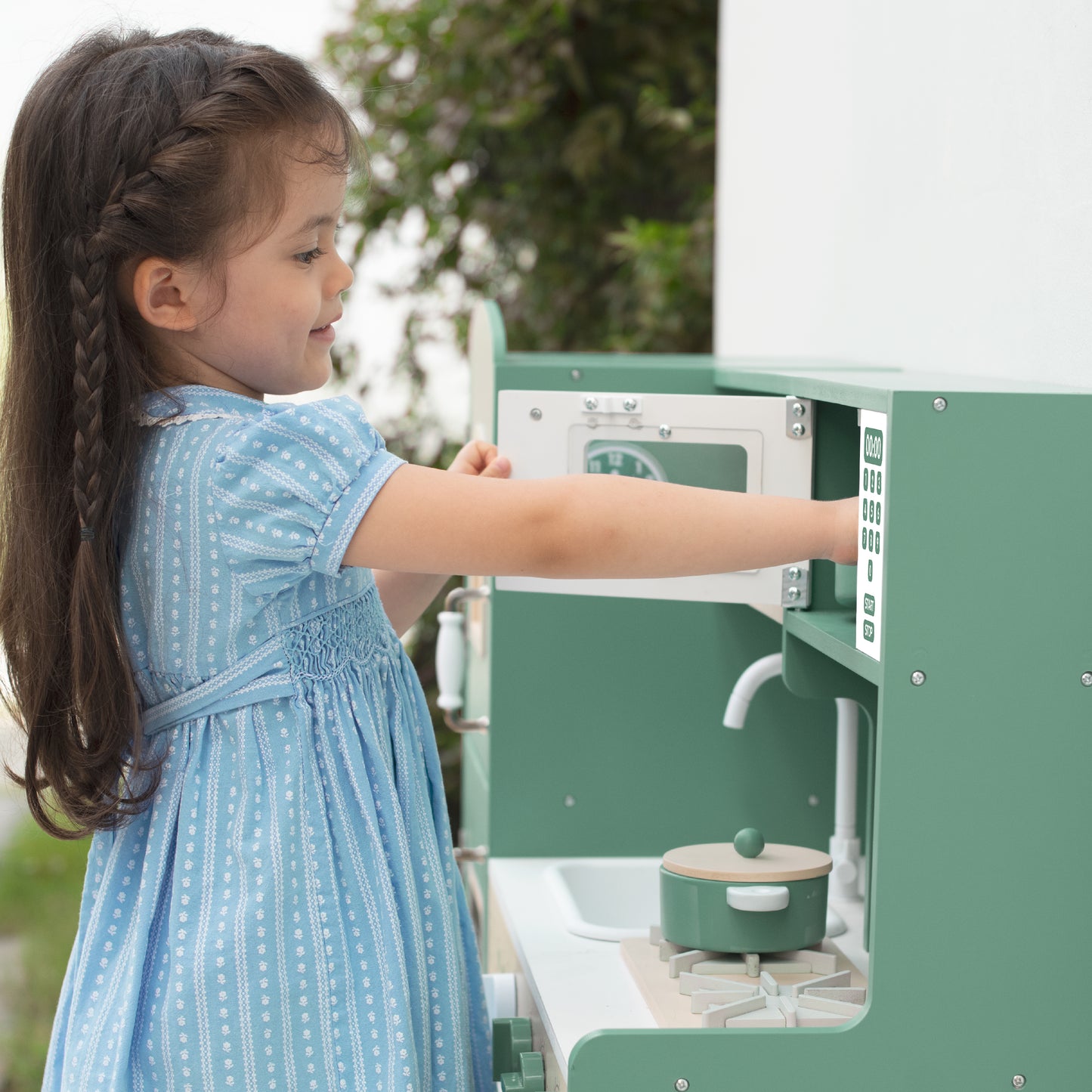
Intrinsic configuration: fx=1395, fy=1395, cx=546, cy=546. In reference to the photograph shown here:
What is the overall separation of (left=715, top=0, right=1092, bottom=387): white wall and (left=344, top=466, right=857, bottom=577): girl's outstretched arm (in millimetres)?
350

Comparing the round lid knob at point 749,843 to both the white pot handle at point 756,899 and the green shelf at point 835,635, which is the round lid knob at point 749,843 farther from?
the green shelf at point 835,635

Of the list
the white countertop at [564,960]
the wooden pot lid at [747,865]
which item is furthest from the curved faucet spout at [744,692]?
the white countertop at [564,960]

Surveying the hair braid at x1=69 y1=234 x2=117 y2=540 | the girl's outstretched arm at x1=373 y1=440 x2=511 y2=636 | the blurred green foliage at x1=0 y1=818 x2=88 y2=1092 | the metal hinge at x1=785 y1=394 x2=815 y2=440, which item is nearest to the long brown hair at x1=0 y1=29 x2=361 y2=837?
the hair braid at x1=69 y1=234 x2=117 y2=540

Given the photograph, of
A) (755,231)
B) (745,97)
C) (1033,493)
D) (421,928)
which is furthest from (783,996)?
(745,97)

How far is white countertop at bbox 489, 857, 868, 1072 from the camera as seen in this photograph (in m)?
1.08

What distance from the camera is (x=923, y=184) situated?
145 cm

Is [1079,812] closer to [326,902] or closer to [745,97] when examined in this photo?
[326,902]

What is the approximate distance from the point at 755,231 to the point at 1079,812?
152cm

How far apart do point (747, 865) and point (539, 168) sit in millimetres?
2466

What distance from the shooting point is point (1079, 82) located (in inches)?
43.1

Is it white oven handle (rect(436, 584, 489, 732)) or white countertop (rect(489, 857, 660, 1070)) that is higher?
white oven handle (rect(436, 584, 489, 732))

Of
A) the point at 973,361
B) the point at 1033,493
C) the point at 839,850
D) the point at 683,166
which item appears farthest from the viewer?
the point at 683,166

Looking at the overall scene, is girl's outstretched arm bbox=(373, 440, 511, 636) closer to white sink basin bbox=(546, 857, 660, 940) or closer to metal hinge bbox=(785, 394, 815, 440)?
metal hinge bbox=(785, 394, 815, 440)

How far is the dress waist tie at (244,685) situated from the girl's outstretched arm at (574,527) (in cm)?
11
